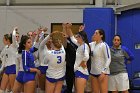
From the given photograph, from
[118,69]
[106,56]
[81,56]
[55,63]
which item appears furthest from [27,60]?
[118,69]

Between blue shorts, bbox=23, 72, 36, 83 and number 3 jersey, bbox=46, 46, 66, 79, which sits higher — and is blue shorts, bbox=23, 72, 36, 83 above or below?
below

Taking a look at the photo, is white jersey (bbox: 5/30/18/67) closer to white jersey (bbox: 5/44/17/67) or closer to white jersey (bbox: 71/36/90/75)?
white jersey (bbox: 5/44/17/67)

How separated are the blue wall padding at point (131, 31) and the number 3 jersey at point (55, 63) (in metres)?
3.10

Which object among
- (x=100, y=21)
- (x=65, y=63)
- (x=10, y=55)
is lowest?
(x=65, y=63)

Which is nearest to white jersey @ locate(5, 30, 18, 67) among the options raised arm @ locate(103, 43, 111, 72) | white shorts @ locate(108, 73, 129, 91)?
raised arm @ locate(103, 43, 111, 72)

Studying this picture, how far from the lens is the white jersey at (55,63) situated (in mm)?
5613

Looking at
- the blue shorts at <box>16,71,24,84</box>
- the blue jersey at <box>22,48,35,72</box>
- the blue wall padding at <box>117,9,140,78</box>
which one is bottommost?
the blue shorts at <box>16,71,24,84</box>

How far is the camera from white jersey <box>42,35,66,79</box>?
561 cm

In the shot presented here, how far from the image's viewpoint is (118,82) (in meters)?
6.37

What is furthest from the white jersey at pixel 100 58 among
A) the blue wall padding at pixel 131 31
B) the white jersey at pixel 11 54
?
the blue wall padding at pixel 131 31

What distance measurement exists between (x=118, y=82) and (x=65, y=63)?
128 cm

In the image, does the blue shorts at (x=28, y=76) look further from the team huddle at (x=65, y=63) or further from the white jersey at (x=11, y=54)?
the white jersey at (x=11, y=54)

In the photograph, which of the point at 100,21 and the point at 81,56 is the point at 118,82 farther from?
the point at 100,21

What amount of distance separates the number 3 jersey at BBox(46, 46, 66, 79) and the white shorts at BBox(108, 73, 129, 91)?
1263 mm
